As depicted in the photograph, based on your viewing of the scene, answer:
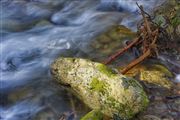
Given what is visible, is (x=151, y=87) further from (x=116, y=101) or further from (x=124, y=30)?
(x=124, y=30)

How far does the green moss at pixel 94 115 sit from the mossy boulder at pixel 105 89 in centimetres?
9

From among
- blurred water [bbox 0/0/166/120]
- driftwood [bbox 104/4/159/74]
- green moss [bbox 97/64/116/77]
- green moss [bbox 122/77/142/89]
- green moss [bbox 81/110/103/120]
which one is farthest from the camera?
driftwood [bbox 104/4/159/74]

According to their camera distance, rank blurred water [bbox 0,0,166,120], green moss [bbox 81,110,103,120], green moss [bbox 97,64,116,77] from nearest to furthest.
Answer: green moss [bbox 81,110,103,120], green moss [bbox 97,64,116,77], blurred water [bbox 0,0,166,120]

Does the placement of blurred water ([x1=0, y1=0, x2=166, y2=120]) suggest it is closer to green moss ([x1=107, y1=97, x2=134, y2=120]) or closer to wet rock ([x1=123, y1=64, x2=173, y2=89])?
green moss ([x1=107, y1=97, x2=134, y2=120])

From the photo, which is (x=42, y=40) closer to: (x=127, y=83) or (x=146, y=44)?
(x=146, y=44)

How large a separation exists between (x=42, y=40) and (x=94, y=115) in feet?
10.5

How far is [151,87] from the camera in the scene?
540 centimetres

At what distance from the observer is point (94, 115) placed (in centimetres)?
464

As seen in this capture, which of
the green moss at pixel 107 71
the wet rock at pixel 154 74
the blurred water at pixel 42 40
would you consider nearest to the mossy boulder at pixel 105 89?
the green moss at pixel 107 71

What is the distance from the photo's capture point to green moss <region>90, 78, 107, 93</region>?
4793 millimetres

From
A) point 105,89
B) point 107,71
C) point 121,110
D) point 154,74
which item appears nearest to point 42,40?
point 154,74

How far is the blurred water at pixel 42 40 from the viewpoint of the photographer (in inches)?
213

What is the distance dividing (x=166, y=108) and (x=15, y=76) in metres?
2.62

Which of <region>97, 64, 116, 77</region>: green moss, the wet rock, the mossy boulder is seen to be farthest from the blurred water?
the wet rock
